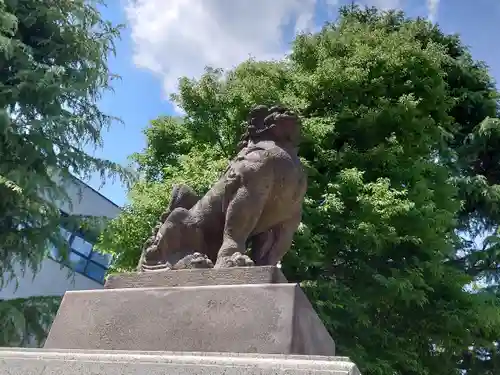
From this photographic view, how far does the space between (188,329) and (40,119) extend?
845cm

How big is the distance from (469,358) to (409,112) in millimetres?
6292

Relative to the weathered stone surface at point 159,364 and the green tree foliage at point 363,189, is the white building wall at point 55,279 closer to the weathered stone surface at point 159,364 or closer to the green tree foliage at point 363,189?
the green tree foliage at point 363,189

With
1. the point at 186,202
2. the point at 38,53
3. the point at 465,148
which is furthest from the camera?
the point at 465,148

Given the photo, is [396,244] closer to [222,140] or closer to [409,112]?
[409,112]

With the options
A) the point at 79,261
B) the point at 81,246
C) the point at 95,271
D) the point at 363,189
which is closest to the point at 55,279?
the point at 79,261

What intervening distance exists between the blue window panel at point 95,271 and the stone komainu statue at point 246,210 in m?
15.8

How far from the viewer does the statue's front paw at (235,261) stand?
3.85m

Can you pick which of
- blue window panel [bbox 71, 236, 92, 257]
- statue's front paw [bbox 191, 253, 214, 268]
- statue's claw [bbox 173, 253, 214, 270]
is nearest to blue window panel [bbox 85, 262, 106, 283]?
blue window panel [bbox 71, 236, 92, 257]

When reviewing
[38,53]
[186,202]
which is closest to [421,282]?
[186,202]

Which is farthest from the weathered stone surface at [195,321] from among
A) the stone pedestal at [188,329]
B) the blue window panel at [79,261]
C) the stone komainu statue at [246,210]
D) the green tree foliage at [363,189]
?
the blue window panel at [79,261]

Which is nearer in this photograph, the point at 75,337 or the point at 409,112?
the point at 75,337

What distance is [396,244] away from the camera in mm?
10469

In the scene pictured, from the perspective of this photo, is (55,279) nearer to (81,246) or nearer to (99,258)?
(81,246)

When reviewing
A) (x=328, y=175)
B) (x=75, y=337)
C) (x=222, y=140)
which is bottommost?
(x=75, y=337)
